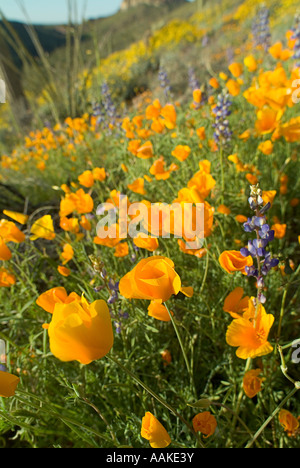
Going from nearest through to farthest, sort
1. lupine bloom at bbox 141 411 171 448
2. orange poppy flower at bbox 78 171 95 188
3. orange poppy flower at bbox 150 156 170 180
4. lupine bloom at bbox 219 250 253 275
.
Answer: lupine bloom at bbox 141 411 171 448 → lupine bloom at bbox 219 250 253 275 → orange poppy flower at bbox 150 156 170 180 → orange poppy flower at bbox 78 171 95 188

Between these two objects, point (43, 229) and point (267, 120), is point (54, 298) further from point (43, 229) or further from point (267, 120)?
point (267, 120)

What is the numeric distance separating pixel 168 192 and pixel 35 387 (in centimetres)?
158

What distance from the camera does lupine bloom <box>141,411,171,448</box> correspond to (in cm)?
96

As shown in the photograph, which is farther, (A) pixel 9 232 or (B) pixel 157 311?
(A) pixel 9 232

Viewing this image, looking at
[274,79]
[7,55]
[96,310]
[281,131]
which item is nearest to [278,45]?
[274,79]

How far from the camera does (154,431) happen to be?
3.17ft

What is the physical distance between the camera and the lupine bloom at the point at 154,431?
960mm

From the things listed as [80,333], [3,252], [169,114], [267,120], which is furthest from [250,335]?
[169,114]

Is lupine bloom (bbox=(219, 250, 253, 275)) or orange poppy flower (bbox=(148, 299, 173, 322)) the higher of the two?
lupine bloom (bbox=(219, 250, 253, 275))

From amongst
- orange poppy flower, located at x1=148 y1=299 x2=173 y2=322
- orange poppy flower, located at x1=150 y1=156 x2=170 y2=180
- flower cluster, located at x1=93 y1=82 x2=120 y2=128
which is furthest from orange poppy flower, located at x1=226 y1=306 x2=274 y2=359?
flower cluster, located at x1=93 y1=82 x2=120 y2=128

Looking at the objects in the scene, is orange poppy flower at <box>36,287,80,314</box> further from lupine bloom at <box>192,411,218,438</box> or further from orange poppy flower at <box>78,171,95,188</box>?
orange poppy flower at <box>78,171,95,188</box>

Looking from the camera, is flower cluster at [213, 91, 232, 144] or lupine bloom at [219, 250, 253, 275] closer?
lupine bloom at [219, 250, 253, 275]

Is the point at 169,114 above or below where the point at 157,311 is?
above

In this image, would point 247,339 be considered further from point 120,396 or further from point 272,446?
point 120,396
